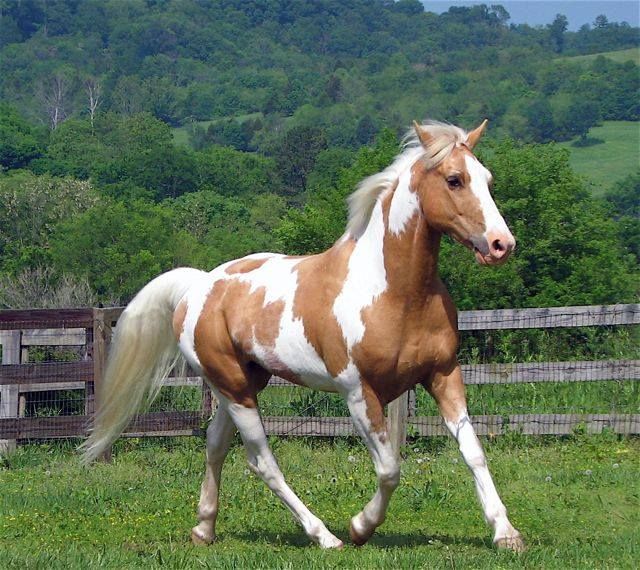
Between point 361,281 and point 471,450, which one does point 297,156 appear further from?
point 471,450

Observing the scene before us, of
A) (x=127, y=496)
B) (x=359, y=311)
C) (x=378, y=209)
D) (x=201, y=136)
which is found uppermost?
(x=378, y=209)

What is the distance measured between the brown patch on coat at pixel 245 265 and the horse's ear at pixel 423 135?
1615mm

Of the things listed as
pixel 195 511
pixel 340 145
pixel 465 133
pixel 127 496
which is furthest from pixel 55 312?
pixel 340 145

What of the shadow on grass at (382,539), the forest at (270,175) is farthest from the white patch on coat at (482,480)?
the forest at (270,175)

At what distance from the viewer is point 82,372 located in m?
11.6

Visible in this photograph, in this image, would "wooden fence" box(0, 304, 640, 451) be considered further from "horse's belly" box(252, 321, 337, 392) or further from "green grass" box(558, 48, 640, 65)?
"green grass" box(558, 48, 640, 65)

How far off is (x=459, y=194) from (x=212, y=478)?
8.85 feet

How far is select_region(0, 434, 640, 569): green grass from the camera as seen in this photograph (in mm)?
6535

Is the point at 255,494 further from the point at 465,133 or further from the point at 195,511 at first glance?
the point at 465,133

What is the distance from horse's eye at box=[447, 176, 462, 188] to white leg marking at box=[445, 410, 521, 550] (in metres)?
1.26

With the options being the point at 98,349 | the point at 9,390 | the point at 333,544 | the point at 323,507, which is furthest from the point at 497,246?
the point at 9,390

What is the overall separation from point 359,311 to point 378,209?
2.12 feet

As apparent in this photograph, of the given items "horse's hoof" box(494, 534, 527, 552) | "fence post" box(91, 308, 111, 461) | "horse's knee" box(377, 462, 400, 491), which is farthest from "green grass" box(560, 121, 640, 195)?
"horse's hoof" box(494, 534, 527, 552)

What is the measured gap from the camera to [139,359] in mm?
8562
